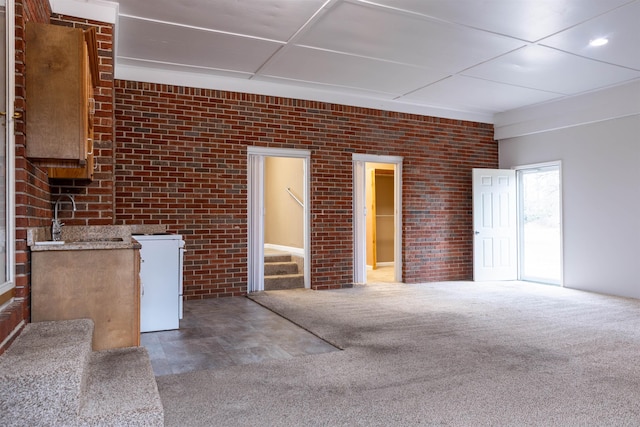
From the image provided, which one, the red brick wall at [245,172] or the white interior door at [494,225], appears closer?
the red brick wall at [245,172]

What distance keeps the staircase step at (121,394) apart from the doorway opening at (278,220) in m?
3.61

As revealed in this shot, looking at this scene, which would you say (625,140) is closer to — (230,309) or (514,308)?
(514,308)

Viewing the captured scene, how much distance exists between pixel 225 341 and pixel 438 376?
1.68 m

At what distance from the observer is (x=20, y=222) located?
7.27 ft

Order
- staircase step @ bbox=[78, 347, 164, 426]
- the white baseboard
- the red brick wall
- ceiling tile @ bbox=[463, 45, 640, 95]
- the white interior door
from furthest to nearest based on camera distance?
the white baseboard, the white interior door, the red brick wall, ceiling tile @ bbox=[463, 45, 640, 95], staircase step @ bbox=[78, 347, 164, 426]

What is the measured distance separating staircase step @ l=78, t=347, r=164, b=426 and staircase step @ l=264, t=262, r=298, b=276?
4215mm

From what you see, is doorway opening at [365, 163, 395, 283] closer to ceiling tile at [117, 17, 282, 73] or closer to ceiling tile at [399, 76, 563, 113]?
ceiling tile at [399, 76, 563, 113]

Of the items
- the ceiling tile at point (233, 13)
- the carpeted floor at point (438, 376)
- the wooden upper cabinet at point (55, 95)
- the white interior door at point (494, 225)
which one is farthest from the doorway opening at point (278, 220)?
the wooden upper cabinet at point (55, 95)

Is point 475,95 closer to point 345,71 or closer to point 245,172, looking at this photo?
point 345,71

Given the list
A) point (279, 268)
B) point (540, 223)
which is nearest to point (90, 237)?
point (279, 268)

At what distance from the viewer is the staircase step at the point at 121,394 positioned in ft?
5.32

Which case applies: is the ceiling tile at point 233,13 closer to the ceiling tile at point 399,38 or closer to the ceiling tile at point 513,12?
the ceiling tile at point 399,38

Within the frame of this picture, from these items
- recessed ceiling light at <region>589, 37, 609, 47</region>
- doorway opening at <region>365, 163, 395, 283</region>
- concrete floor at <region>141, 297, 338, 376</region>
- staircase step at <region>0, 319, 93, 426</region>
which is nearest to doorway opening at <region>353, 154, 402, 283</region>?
doorway opening at <region>365, 163, 395, 283</region>

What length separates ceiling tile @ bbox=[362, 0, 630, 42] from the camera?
351cm
